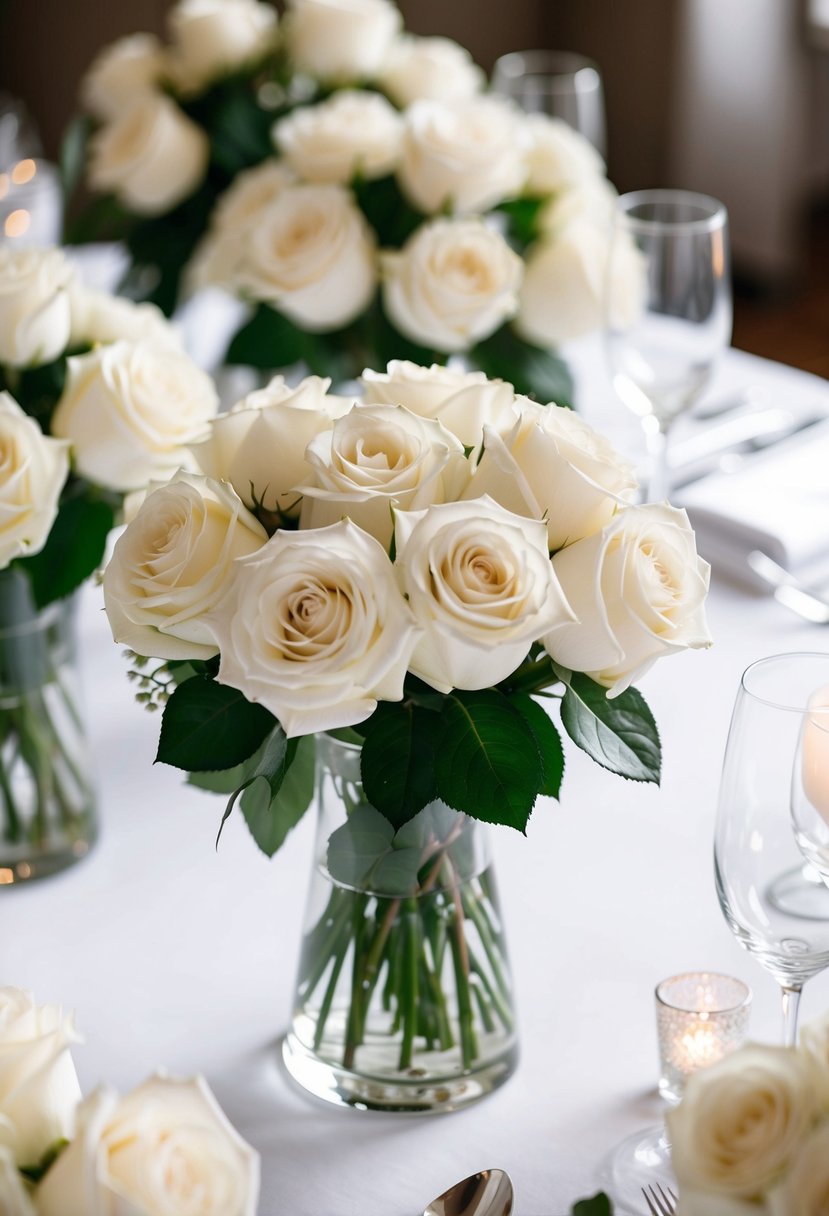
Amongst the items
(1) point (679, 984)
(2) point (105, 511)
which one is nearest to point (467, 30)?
(2) point (105, 511)

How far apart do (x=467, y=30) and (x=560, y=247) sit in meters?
2.82

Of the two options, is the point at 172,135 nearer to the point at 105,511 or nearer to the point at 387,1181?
the point at 105,511

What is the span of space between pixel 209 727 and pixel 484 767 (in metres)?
0.13

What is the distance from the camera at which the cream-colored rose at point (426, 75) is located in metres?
1.52

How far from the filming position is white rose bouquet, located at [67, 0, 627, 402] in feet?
4.30

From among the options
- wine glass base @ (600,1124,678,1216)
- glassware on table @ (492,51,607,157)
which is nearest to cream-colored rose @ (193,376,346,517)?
wine glass base @ (600,1124,678,1216)

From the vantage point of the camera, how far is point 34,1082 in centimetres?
55

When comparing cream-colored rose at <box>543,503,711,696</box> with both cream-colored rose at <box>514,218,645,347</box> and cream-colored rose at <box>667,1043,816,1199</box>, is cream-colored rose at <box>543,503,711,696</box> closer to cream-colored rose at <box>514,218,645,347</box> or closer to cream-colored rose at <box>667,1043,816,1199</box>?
cream-colored rose at <box>667,1043,816,1199</box>

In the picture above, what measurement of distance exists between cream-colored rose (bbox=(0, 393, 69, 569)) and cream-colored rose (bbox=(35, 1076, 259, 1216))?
426mm

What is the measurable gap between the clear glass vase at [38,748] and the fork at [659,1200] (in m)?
0.47

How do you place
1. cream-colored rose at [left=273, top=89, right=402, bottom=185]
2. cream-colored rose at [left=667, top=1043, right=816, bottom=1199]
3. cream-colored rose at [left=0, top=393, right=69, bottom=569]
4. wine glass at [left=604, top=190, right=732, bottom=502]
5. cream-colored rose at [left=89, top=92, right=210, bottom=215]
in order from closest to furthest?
cream-colored rose at [left=667, top=1043, right=816, bottom=1199], cream-colored rose at [left=0, top=393, right=69, bottom=569], wine glass at [left=604, top=190, right=732, bottom=502], cream-colored rose at [left=273, top=89, right=402, bottom=185], cream-colored rose at [left=89, top=92, right=210, bottom=215]

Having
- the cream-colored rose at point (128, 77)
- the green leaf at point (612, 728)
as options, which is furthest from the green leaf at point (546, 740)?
the cream-colored rose at point (128, 77)

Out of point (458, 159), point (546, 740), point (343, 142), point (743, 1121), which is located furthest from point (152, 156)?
point (743, 1121)

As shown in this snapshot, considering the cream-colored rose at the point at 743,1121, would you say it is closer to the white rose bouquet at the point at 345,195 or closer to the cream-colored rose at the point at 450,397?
the cream-colored rose at the point at 450,397
